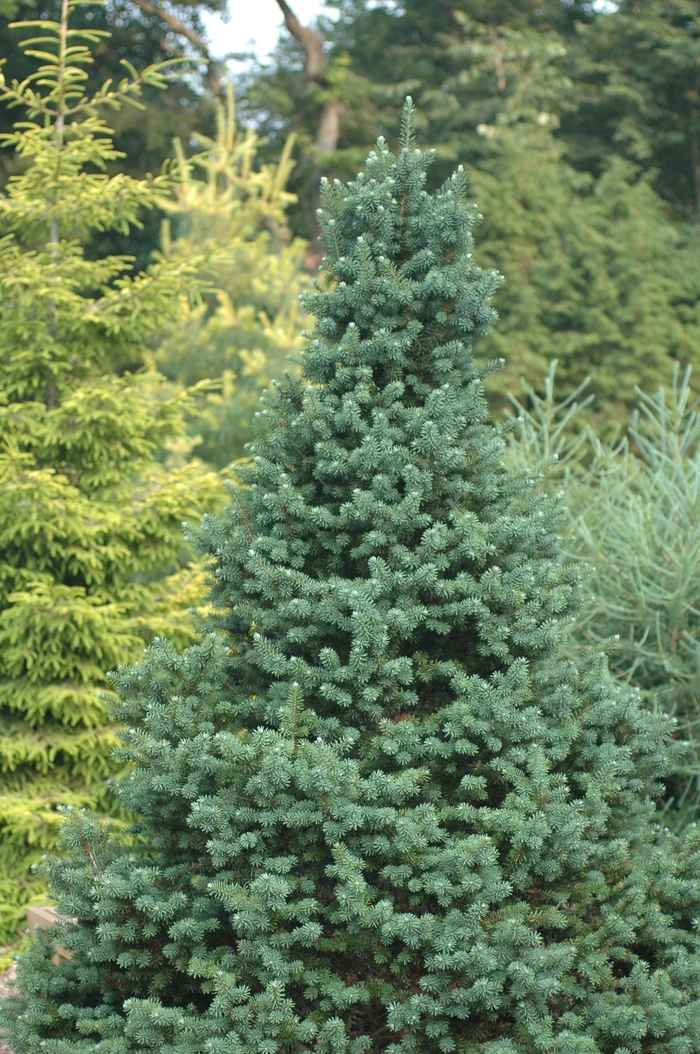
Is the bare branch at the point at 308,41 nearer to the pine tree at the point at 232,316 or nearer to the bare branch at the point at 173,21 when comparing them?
the bare branch at the point at 173,21

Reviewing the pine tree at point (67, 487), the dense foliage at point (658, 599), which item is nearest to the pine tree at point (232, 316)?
the pine tree at point (67, 487)

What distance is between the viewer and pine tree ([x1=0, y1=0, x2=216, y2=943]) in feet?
15.4

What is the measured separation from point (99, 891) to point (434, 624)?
1.05 m

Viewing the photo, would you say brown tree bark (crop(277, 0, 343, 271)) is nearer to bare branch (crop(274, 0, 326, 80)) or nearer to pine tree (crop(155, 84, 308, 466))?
bare branch (crop(274, 0, 326, 80))

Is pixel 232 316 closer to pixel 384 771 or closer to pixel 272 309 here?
pixel 272 309

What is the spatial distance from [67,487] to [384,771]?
2.88 meters

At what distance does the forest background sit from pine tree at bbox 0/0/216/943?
0.02 m

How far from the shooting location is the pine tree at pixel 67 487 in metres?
4.68

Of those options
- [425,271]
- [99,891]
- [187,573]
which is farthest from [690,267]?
[99,891]

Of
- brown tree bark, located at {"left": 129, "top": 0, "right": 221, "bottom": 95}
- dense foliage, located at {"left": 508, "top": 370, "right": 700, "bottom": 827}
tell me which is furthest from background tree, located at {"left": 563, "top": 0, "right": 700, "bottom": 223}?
dense foliage, located at {"left": 508, "top": 370, "right": 700, "bottom": 827}

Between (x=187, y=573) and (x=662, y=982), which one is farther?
(x=187, y=573)

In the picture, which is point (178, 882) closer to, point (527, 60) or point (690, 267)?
point (690, 267)

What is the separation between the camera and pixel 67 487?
4715mm

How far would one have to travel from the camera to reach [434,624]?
241 cm
